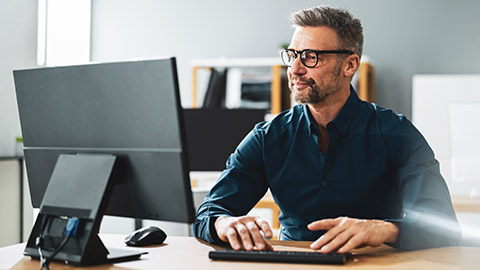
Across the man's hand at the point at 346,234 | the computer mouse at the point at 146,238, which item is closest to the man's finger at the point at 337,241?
the man's hand at the point at 346,234

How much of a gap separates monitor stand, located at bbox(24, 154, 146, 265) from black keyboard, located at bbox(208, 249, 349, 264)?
0.65 ft

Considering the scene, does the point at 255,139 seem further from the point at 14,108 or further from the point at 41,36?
the point at 41,36

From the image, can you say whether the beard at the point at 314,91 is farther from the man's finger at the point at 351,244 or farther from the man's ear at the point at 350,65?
the man's finger at the point at 351,244

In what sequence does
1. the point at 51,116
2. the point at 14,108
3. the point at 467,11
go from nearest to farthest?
1. the point at 51,116
2. the point at 14,108
3. the point at 467,11

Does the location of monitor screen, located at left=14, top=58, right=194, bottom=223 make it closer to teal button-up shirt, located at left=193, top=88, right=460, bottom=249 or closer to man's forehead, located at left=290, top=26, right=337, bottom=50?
teal button-up shirt, located at left=193, top=88, right=460, bottom=249

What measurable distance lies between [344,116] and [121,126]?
816 millimetres

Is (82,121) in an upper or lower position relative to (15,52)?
lower

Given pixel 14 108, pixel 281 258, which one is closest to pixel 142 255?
pixel 281 258

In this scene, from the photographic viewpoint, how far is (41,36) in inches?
153

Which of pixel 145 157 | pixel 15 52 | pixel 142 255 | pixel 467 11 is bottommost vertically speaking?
pixel 142 255

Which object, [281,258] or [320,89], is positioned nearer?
[281,258]

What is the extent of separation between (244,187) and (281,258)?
0.55 m

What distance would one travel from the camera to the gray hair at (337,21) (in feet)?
6.05

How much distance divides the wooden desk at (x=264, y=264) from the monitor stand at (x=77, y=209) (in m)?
0.03
